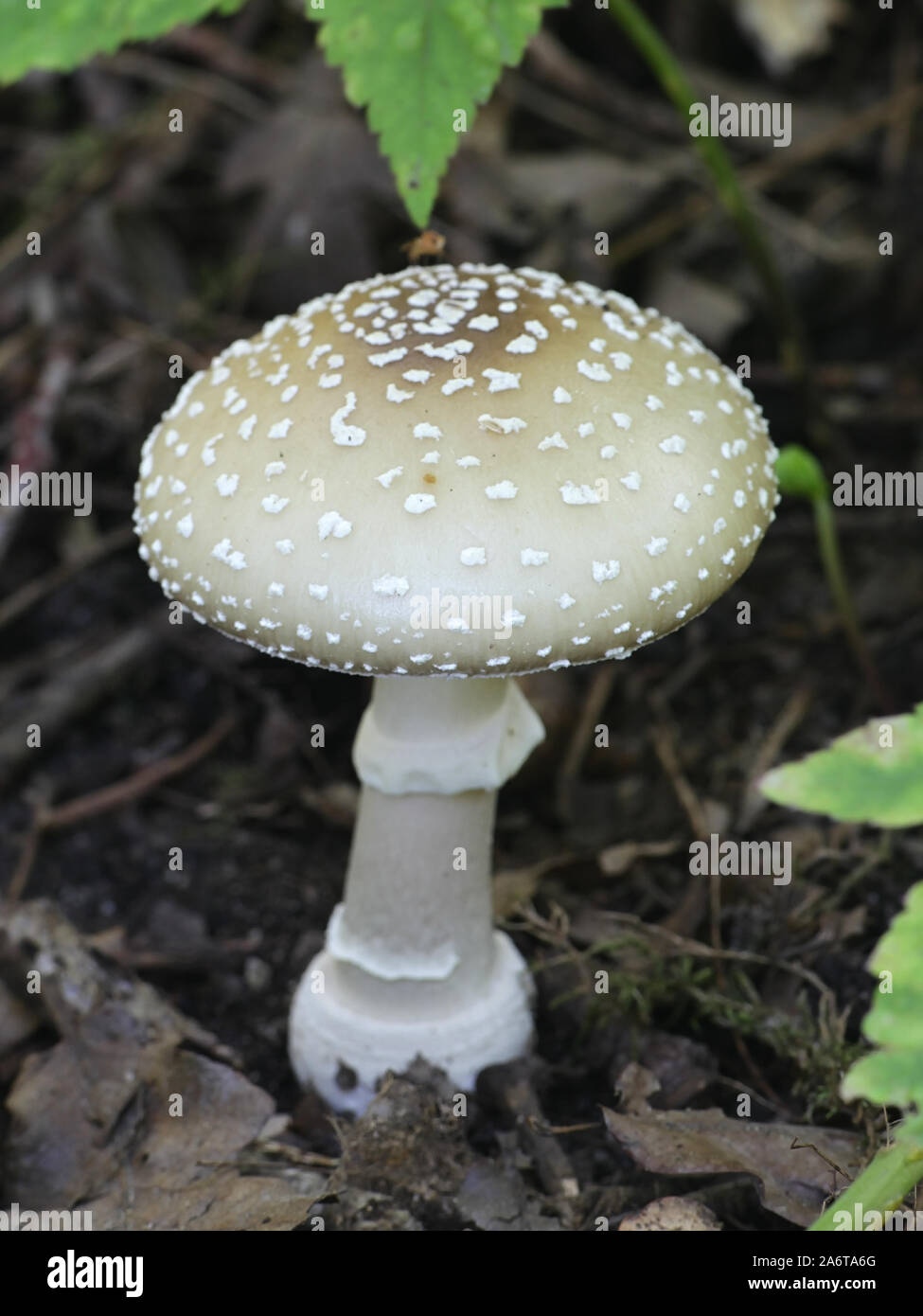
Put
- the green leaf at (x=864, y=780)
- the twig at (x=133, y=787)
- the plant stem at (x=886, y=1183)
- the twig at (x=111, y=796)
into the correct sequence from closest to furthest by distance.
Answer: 1. the green leaf at (x=864, y=780)
2. the plant stem at (x=886, y=1183)
3. the twig at (x=111, y=796)
4. the twig at (x=133, y=787)

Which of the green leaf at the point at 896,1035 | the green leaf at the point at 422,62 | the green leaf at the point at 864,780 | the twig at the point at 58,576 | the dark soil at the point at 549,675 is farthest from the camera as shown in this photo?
the twig at the point at 58,576

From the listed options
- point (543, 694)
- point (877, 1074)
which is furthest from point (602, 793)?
point (877, 1074)

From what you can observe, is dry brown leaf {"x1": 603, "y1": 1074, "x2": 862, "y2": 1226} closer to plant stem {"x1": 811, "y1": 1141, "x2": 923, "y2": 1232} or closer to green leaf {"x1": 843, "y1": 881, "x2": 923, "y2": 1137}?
plant stem {"x1": 811, "y1": 1141, "x2": 923, "y2": 1232}

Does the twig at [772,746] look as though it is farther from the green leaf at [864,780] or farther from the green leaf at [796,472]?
the green leaf at [864,780]

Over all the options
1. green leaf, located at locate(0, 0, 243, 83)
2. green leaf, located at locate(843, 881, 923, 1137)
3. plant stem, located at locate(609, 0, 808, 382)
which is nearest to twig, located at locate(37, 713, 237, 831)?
green leaf, located at locate(0, 0, 243, 83)

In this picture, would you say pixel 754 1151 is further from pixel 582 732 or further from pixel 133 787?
pixel 133 787

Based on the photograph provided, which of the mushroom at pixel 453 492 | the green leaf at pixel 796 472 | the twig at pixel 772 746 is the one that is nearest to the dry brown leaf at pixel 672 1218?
the mushroom at pixel 453 492

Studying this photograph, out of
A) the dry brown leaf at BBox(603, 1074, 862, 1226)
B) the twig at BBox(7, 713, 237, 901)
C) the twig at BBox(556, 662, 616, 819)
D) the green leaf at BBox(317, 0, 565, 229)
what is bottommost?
the twig at BBox(7, 713, 237, 901)
